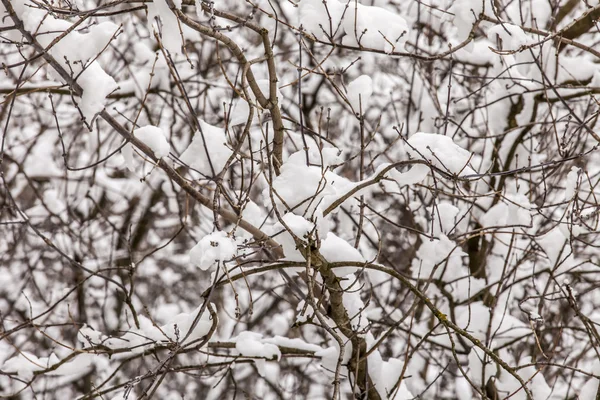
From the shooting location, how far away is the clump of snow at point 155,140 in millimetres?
2080

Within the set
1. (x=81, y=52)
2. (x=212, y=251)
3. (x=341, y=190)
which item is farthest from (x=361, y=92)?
(x=81, y=52)

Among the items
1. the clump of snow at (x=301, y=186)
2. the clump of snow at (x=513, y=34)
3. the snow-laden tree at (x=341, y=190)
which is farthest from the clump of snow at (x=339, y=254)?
the clump of snow at (x=513, y=34)

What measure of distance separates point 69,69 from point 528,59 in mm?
2480

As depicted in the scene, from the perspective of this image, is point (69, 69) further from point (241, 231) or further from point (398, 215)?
point (398, 215)

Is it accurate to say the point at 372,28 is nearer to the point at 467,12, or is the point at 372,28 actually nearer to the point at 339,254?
the point at 467,12

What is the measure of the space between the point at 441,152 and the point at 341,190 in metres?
0.40

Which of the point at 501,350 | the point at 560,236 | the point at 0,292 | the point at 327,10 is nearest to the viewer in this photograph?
the point at 327,10

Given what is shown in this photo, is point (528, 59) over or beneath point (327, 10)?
over

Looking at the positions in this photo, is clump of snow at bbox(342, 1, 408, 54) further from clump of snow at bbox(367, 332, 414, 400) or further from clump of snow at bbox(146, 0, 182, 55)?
clump of snow at bbox(367, 332, 414, 400)

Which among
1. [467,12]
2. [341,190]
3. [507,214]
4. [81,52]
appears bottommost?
[341,190]

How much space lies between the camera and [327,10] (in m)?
2.26

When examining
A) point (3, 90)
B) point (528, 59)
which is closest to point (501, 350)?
point (528, 59)

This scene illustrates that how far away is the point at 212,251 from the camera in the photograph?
1.73 meters

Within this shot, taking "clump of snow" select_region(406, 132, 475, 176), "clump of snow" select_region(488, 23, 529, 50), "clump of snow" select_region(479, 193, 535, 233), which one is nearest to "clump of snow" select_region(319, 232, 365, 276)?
"clump of snow" select_region(406, 132, 475, 176)
